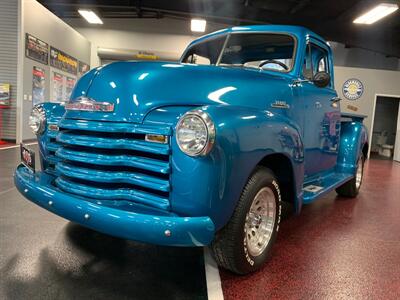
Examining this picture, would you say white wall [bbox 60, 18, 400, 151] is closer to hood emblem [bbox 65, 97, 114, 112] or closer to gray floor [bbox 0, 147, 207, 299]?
gray floor [bbox 0, 147, 207, 299]

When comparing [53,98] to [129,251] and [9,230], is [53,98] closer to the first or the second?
[9,230]

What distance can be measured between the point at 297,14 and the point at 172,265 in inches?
386

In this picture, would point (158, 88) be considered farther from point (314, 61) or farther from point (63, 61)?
point (63, 61)

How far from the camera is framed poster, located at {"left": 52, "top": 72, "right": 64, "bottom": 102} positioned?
10375mm

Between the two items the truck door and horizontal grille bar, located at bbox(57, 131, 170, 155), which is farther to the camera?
the truck door

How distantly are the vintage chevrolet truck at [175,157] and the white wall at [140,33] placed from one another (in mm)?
11902

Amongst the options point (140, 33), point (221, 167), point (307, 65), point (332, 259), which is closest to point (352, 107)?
point (140, 33)

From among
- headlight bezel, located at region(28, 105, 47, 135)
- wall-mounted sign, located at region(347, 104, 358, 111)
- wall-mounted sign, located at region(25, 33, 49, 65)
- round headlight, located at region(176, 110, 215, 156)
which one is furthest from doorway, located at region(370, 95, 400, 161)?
round headlight, located at region(176, 110, 215, 156)

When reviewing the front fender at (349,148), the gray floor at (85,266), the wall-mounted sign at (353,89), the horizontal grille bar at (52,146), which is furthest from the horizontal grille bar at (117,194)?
the wall-mounted sign at (353,89)

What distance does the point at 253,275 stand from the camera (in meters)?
2.22

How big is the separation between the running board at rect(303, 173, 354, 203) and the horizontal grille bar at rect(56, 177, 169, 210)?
57.0 inches

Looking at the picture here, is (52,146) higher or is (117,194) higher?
(52,146)

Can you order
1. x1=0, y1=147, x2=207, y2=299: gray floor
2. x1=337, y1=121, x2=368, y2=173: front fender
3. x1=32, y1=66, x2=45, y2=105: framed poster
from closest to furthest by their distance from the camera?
1. x1=0, y1=147, x2=207, y2=299: gray floor
2. x1=337, y1=121, x2=368, y2=173: front fender
3. x1=32, y1=66, x2=45, y2=105: framed poster

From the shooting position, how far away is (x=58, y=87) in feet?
35.0
